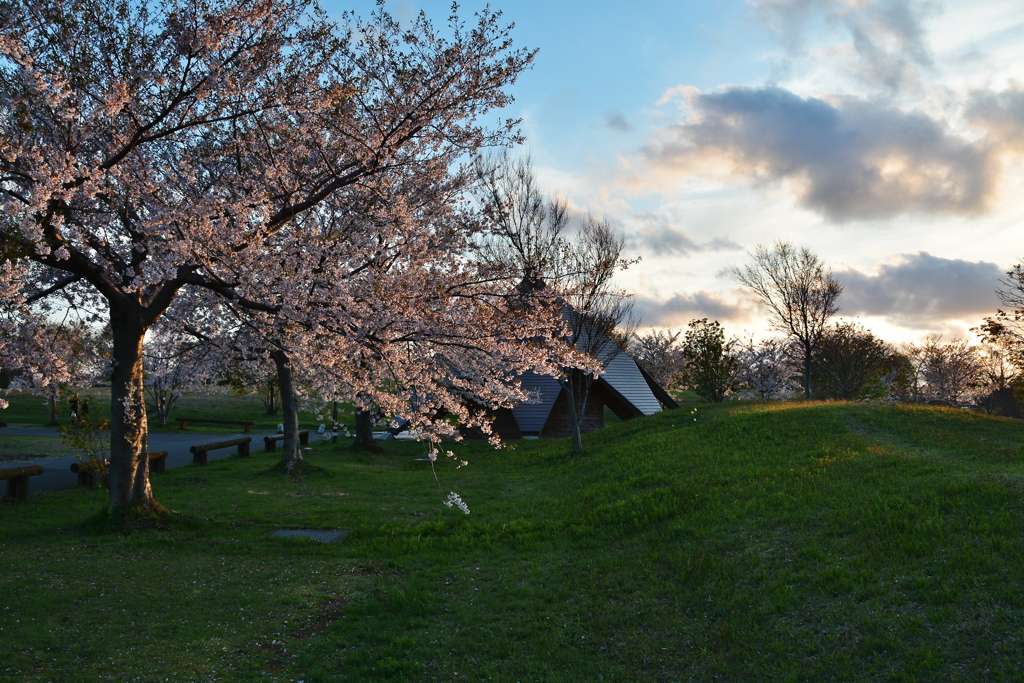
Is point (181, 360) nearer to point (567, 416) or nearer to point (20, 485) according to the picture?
point (20, 485)

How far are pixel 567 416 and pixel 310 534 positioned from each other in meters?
18.7

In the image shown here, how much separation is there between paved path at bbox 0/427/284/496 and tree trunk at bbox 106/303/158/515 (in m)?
5.74

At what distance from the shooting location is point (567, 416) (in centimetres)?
2909

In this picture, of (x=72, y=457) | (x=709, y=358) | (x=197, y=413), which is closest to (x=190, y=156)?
(x=72, y=457)

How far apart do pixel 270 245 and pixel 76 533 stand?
6.20m

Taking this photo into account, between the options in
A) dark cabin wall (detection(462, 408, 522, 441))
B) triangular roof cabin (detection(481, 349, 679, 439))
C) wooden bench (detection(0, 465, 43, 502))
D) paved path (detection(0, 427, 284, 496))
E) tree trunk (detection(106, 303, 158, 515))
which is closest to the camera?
tree trunk (detection(106, 303, 158, 515))

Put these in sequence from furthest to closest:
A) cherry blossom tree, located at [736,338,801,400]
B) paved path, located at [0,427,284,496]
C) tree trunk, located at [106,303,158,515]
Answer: cherry blossom tree, located at [736,338,801,400] → paved path, located at [0,427,284,496] → tree trunk, located at [106,303,158,515]

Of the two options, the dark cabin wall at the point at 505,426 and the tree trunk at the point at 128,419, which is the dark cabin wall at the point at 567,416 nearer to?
the dark cabin wall at the point at 505,426

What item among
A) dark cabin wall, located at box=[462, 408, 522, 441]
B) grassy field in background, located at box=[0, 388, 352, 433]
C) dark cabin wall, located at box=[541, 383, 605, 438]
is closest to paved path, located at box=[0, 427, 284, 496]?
grassy field in background, located at box=[0, 388, 352, 433]

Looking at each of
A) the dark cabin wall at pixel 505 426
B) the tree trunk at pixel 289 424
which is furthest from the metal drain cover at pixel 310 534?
the dark cabin wall at pixel 505 426

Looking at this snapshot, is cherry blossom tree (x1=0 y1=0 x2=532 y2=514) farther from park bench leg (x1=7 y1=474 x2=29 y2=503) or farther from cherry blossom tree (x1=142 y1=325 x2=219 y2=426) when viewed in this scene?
cherry blossom tree (x1=142 y1=325 x2=219 y2=426)

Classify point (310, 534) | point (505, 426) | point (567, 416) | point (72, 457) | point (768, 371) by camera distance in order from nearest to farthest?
point (310, 534)
point (72, 457)
point (505, 426)
point (567, 416)
point (768, 371)

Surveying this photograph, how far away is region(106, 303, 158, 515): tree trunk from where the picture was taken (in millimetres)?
10977

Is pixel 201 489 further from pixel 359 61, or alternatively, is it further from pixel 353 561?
pixel 359 61
